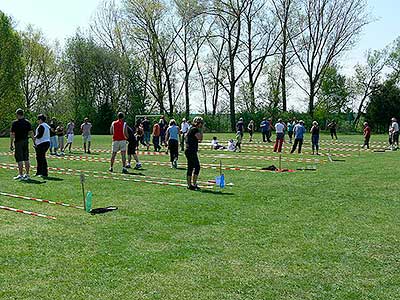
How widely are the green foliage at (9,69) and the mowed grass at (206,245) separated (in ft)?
140

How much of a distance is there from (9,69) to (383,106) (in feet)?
125

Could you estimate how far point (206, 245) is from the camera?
702 cm

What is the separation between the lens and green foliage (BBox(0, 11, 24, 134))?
168 ft

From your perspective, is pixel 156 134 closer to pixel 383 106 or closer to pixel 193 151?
pixel 193 151

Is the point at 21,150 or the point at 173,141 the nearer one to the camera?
the point at 21,150

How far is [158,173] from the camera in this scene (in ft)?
52.0

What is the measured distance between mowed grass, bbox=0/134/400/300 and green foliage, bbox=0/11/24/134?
4276 cm

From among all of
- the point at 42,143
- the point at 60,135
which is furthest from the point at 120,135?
Answer: the point at 60,135

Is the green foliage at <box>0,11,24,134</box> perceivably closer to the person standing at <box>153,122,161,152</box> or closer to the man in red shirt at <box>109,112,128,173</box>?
the person standing at <box>153,122,161,152</box>

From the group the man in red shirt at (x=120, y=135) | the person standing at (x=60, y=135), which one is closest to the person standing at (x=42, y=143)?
the man in red shirt at (x=120, y=135)

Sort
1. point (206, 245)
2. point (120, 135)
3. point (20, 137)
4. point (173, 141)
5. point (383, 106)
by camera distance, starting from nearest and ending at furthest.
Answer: point (206, 245), point (20, 137), point (120, 135), point (173, 141), point (383, 106)

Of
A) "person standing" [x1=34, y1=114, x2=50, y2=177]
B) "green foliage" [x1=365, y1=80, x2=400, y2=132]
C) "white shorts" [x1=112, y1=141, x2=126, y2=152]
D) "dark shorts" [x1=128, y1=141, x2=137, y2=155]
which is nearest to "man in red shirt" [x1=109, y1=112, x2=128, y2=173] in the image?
"white shorts" [x1=112, y1=141, x2=126, y2=152]

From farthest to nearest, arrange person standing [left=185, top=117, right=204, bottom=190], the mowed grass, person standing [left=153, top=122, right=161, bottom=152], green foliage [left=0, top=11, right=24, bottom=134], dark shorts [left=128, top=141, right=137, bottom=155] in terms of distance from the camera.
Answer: green foliage [left=0, top=11, right=24, bottom=134] → person standing [left=153, top=122, right=161, bottom=152] → dark shorts [left=128, top=141, right=137, bottom=155] → person standing [left=185, top=117, right=204, bottom=190] → the mowed grass

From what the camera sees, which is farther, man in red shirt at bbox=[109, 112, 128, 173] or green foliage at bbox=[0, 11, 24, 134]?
green foliage at bbox=[0, 11, 24, 134]
